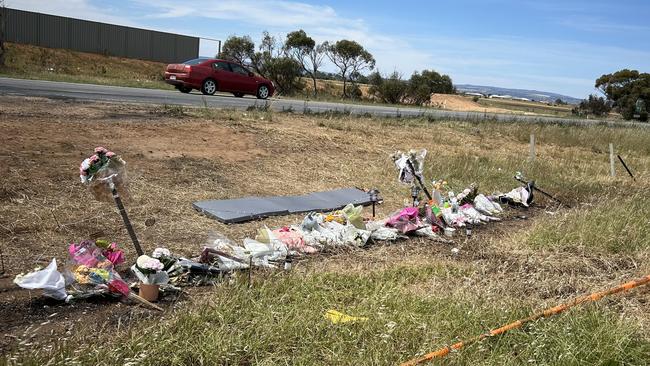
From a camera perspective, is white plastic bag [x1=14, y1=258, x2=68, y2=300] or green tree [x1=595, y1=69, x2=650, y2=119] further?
green tree [x1=595, y1=69, x2=650, y2=119]

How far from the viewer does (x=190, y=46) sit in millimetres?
39125

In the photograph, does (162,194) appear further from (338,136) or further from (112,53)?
(112,53)

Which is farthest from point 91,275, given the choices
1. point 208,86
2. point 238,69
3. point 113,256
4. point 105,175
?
point 238,69

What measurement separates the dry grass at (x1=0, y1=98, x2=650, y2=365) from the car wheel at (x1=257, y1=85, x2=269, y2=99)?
10.1 metres

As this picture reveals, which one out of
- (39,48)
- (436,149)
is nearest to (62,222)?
(436,149)

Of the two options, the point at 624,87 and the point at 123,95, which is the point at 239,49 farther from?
the point at 624,87

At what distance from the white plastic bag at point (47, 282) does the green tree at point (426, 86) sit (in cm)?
3831

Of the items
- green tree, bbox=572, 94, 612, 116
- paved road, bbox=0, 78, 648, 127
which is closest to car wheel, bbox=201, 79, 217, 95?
paved road, bbox=0, 78, 648, 127

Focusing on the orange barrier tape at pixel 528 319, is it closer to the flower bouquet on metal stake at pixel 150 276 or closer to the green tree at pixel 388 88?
the flower bouquet on metal stake at pixel 150 276

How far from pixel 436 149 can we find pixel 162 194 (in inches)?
301

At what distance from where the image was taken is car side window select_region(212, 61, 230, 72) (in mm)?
20311

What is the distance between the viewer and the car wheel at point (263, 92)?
22.0 meters

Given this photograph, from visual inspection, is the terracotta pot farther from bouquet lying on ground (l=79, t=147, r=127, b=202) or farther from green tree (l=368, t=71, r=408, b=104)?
green tree (l=368, t=71, r=408, b=104)

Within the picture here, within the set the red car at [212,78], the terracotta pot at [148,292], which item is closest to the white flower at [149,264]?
the terracotta pot at [148,292]
